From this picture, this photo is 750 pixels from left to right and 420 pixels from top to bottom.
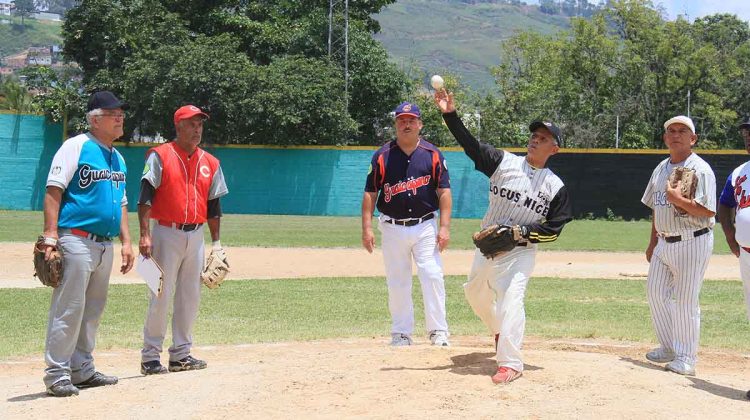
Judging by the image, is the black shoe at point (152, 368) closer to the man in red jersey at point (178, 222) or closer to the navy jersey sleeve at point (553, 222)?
the man in red jersey at point (178, 222)

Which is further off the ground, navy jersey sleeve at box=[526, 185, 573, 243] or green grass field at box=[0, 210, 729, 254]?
navy jersey sleeve at box=[526, 185, 573, 243]

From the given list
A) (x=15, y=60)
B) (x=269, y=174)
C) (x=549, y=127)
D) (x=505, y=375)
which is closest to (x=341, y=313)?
(x=549, y=127)

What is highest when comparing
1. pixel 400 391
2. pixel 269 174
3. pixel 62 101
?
pixel 62 101

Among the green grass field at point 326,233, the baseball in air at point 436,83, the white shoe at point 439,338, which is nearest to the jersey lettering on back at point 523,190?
the baseball in air at point 436,83

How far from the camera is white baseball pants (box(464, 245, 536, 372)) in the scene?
6.29 m

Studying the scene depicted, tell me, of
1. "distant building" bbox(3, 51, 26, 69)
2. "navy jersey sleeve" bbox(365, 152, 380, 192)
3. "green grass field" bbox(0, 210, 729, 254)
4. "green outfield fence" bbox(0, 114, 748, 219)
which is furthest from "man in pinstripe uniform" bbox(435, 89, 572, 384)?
"distant building" bbox(3, 51, 26, 69)

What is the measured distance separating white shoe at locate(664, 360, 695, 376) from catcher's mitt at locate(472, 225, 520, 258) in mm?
1627

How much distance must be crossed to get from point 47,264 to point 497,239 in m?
2.98

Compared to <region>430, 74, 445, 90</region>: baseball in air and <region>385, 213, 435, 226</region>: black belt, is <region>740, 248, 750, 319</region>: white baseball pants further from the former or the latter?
<region>385, 213, 435, 226</region>: black belt

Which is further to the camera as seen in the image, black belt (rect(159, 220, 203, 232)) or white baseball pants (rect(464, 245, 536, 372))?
black belt (rect(159, 220, 203, 232))

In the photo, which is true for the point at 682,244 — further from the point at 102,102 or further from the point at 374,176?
the point at 102,102

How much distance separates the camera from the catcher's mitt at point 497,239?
21.5 feet

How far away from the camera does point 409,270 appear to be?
8.16m

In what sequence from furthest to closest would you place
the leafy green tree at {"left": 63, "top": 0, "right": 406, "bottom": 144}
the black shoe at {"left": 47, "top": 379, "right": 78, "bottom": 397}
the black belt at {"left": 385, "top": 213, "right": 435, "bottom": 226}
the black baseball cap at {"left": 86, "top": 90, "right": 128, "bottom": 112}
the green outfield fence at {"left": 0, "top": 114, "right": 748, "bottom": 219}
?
the green outfield fence at {"left": 0, "top": 114, "right": 748, "bottom": 219} → the leafy green tree at {"left": 63, "top": 0, "right": 406, "bottom": 144} → the black belt at {"left": 385, "top": 213, "right": 435, "bottom": 226} → the black baseball cap at {"left": 86, "top": 90, "right": 128, "bottom": 112} → the black shoe at {"left": 47, "top": 379, "right": 78, "bottom": 397}
